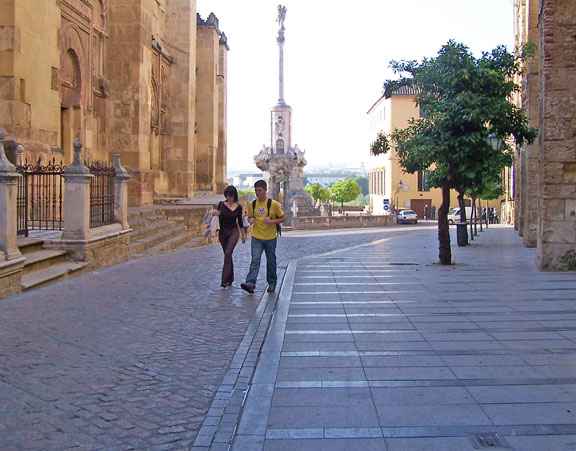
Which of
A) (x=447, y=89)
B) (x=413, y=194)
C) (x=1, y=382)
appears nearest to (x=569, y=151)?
(x=447, y=89)

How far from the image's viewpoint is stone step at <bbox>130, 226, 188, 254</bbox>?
14.9m

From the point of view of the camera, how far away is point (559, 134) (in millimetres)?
12156

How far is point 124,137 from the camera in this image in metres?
20.2

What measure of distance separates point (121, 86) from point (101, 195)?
8.37m

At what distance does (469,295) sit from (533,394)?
4.70m

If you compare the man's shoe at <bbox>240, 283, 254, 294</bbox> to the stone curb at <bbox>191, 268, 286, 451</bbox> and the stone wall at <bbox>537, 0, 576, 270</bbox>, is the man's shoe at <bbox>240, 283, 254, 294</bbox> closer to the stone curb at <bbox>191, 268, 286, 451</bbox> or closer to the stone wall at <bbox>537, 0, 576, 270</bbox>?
the stone curb at <bbox>191, 268, 286, 451</bbox>

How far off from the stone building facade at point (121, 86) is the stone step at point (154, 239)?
88.0 inches

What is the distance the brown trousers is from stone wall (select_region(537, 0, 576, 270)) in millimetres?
6008

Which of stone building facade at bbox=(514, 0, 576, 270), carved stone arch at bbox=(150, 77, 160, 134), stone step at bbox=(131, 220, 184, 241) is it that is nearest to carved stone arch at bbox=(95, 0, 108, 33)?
stone step at bbox=(131, 220, 184, 241)

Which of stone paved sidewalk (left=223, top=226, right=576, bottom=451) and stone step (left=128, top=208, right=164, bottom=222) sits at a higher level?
stone step (left=128, top=208, right=164, bottom=222)

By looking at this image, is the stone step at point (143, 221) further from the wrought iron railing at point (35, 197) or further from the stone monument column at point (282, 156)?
the stone monument column at point (282, 156)

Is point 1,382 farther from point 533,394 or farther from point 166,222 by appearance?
point 166,222

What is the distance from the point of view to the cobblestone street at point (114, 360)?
4188 mm

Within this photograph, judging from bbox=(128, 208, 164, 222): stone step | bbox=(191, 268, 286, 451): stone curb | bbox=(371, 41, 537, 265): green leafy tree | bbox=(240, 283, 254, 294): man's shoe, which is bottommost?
bbox=(191, 268, 286, 451): stone curb
